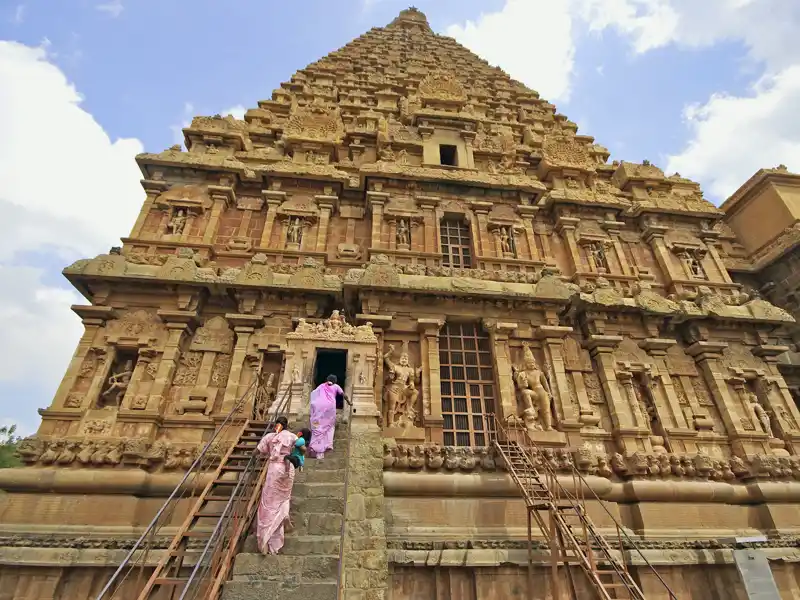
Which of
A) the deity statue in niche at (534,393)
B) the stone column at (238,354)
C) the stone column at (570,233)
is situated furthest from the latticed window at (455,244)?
the stone column at (238,354)

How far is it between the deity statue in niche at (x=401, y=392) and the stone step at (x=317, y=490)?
3.30 metres

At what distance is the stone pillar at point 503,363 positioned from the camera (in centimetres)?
1046

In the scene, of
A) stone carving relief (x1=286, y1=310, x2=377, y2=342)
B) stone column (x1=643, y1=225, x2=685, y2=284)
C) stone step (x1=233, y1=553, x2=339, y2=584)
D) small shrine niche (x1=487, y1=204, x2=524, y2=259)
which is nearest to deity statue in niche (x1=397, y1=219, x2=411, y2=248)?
small shrine niche (x1=487, y1=204, x2=524, y2=259)

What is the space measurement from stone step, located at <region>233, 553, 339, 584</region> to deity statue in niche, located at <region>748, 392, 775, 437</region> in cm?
1264

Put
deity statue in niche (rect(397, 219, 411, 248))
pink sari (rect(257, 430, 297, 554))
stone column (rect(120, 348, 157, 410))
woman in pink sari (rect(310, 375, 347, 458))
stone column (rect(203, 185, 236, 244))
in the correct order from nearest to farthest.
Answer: pink sari (rect(257, 430, 297, 554))
woman in pink sari (rect(310, 375, 347, 458))
stone column (rect(120, 348, 157, 410))
stone column (rect(203, 185, 236, 244))
deity statue in niche (rect(397, 219, 411, 248))

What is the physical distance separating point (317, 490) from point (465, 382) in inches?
209

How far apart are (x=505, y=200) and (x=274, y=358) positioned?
389 inches

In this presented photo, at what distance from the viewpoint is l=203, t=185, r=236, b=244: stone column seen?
45.2 feet

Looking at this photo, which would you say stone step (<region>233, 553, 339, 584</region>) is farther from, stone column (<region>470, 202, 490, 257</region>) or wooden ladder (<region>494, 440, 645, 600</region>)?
stone column (<region>470, 202, 490, 257</region>)

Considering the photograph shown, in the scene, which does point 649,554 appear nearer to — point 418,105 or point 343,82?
point 418,105

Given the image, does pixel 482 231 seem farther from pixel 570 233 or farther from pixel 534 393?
pixel 534 393

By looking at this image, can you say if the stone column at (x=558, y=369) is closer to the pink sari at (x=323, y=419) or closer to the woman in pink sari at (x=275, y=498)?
the pink sari at (x=323, y=419)

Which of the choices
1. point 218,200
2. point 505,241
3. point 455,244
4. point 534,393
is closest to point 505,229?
point 505,241

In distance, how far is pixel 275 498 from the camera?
5.82 meters
